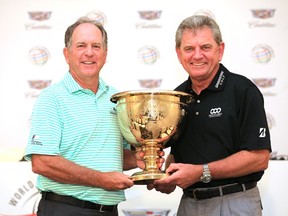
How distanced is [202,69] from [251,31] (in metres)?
1.03

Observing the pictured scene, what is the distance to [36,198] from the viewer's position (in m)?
2.76

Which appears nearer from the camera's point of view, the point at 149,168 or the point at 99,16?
the point at 149,168

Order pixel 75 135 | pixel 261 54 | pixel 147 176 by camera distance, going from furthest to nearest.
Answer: pixel 261 54 < pixel 75 135 < pixel 147 176

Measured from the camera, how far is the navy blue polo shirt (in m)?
2.07

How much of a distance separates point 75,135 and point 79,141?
0.09 ft

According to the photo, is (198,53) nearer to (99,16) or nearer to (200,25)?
(200,25)

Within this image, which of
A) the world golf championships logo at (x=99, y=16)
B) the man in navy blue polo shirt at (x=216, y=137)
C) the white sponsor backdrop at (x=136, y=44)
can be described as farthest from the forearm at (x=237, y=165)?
the world golf championships logo at (x=99, y=16)

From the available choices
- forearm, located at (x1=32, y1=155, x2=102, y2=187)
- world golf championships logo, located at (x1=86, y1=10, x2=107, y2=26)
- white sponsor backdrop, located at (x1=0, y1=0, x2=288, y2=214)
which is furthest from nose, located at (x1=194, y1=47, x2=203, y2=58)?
world golf championships logo, located at (x1=86, y1=10, x2=107, y2=26)

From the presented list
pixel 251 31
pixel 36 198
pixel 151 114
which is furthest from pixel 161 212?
pixel 251 31

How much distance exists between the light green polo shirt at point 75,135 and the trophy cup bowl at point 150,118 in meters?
0.10

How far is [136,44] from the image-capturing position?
3100mm

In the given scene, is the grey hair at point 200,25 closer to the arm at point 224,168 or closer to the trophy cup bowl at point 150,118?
the trophy cup bowl at point 150,118

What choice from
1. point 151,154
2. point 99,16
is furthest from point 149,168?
point 99,16

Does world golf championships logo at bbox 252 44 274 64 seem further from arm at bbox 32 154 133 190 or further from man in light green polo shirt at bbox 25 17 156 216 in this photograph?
arm at bbox 32 154 133 190
